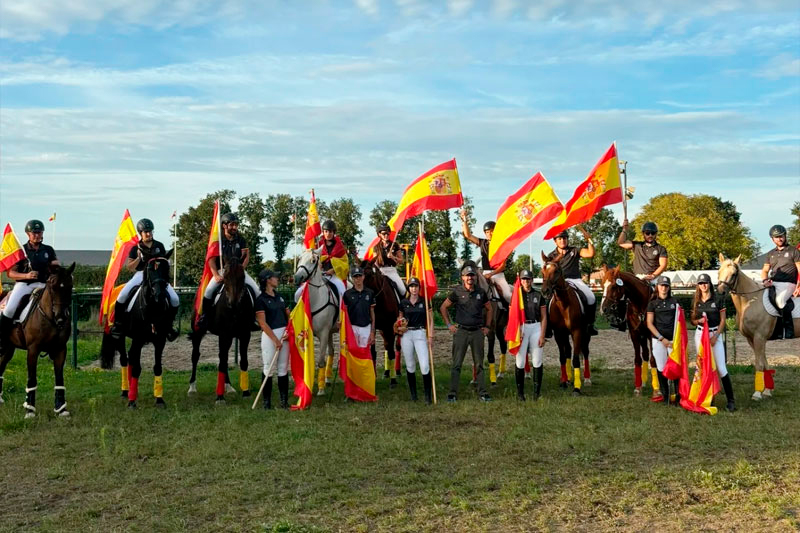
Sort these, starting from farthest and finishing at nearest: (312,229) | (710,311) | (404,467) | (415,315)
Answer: (312,229) → (415,315) → (710,311) → (404,467)

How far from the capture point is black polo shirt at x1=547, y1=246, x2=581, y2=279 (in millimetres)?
14086

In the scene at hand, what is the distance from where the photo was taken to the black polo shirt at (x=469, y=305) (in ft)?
41.1

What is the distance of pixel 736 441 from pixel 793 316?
4.65 m

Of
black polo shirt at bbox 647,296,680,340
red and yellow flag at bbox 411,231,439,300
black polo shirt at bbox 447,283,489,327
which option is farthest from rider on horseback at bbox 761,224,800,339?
red and yellow flag at bbox 411,231,439,300

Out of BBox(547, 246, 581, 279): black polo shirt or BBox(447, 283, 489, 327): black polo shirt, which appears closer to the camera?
BBox(447, 283, 489, 327): black polo shirt

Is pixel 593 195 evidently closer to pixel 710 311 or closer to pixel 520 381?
pixel 710 311

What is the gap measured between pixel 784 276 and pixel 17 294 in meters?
12.6

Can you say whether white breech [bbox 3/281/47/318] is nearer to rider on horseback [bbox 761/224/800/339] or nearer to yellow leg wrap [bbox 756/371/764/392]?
yellow leg wrap [bbox 756/371/764/392]

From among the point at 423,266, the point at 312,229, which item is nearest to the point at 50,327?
the point at 312,229

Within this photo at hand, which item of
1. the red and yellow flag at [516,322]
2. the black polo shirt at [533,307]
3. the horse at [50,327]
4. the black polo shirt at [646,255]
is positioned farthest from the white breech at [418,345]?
the horse at [50,327]

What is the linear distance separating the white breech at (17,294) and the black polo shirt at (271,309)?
325 cm

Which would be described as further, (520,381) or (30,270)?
(520,381)

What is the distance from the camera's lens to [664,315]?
12258 millimetres

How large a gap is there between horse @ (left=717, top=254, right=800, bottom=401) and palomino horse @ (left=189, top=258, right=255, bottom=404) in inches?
317
